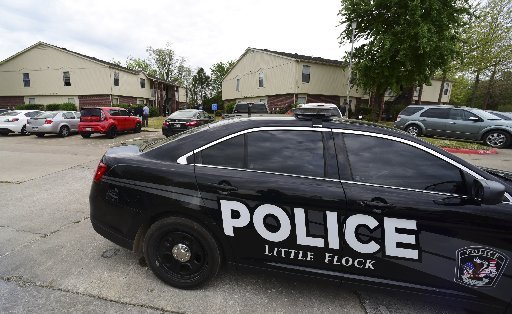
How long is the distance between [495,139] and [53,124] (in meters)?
20.3

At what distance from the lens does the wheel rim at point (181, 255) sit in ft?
8.36

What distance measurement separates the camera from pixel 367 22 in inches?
846

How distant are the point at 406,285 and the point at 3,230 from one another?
4.81 meters

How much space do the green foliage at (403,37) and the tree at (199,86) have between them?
56535 millimetres

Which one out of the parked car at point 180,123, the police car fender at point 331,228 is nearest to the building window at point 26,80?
the parked car at point 180,123

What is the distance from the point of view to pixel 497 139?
11383mm

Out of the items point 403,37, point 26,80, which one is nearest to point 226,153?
point 403,37

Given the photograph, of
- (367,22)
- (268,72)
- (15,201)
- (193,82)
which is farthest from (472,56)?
(193,82)

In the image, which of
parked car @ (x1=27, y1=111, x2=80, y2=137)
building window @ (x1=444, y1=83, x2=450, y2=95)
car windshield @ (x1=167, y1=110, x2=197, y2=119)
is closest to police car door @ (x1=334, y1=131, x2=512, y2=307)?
car windshield @ (x1=167, y1=110, x2=197, y2=119)

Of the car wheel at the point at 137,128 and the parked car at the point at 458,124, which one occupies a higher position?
the parked car at the point at 458,124

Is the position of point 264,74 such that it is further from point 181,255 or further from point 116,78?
point 181,255

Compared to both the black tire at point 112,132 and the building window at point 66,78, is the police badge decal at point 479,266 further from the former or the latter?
the building window at point 66,78

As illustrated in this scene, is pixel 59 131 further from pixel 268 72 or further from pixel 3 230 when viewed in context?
pixel 268 72

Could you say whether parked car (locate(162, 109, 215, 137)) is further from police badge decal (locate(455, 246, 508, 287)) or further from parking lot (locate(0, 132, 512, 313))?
police badge decal (locate(455, 246, 508, 287))
